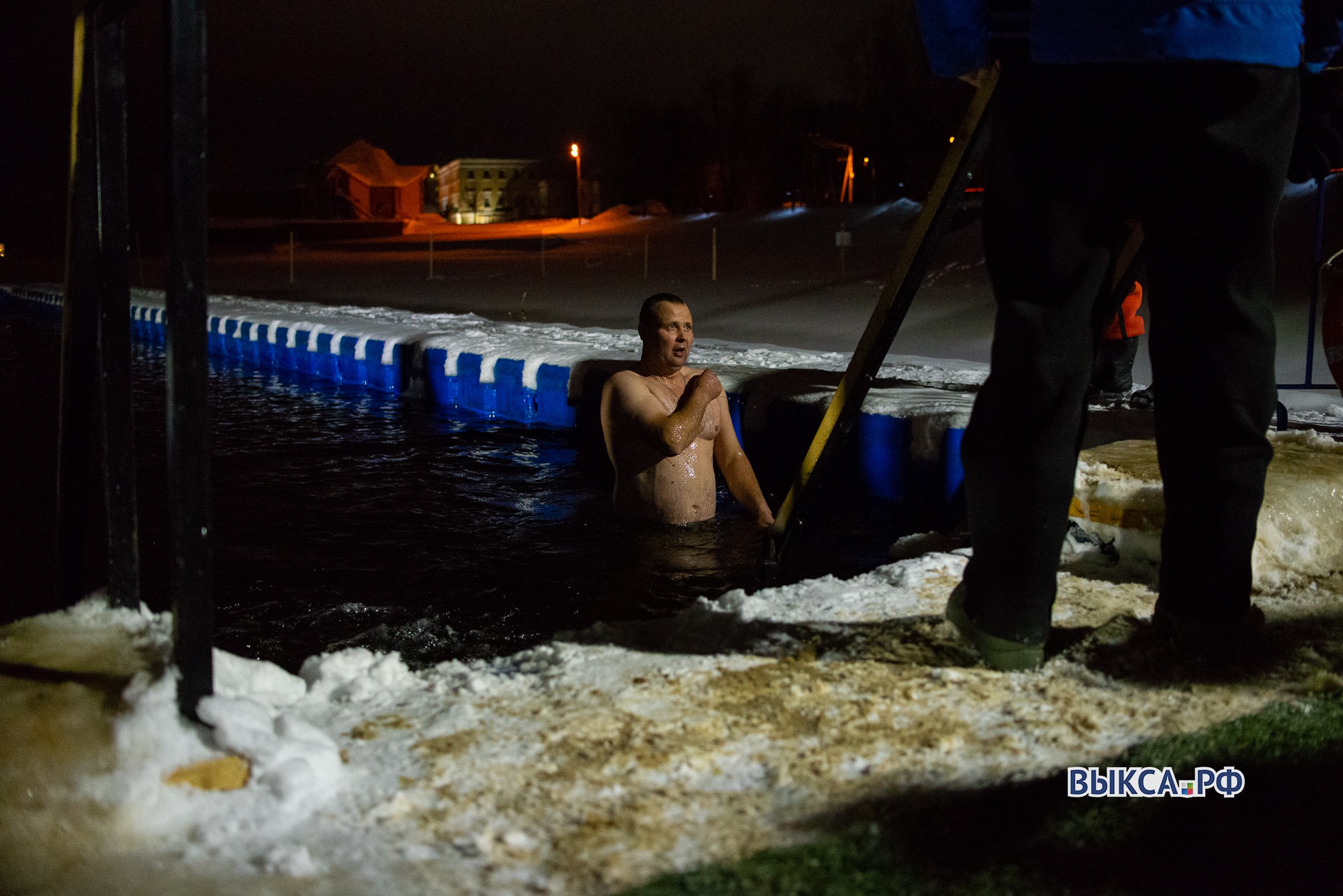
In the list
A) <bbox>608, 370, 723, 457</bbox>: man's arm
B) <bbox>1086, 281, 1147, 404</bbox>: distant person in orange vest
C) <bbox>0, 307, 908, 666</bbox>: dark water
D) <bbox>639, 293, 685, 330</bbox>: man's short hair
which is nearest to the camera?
<bbox>0, 307, 908, 666</bbox>: dark water

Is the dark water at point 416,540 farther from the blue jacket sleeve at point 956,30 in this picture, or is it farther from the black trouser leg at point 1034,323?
the blue jacket sleeve at point 956,30

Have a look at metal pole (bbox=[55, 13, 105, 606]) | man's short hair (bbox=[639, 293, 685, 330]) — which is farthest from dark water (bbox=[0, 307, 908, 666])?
metal pole (bbox=[55, 13, 105, 606])

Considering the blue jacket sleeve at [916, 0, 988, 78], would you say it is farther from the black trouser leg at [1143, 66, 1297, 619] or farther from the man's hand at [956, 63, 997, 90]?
the black trouser leg at [1143, 66, 1297, 619]

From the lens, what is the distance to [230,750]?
167 centimetres

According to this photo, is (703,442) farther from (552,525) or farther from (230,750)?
(230,750)

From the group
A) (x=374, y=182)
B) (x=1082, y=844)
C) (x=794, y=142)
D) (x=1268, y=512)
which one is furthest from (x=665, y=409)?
(x=374, y=182)

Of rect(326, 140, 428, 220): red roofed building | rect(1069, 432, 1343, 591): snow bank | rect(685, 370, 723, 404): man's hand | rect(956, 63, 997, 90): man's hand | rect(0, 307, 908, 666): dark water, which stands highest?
rect(326, 140, 428, 220): red roofed building

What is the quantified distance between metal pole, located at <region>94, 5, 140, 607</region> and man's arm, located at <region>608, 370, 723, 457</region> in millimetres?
3226

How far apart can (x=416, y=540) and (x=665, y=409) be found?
1518mm

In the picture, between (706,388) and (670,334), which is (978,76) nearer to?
(706,388)

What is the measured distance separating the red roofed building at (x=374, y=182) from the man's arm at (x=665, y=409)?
270ft

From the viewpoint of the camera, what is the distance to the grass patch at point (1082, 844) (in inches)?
56.7

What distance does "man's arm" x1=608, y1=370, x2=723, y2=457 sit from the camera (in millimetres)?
5195

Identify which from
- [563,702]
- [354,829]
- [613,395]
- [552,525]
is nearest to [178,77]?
[354,829]
